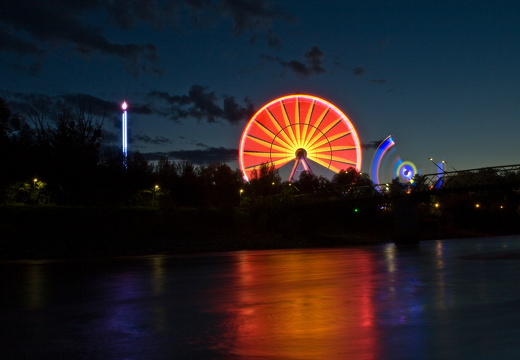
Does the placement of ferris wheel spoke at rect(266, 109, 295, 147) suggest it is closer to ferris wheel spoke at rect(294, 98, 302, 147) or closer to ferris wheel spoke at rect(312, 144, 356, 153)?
ferris wheel spoke at rect(294, 98, 302, 147)

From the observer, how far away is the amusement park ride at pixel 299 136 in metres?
71.0

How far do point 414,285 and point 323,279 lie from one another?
12.2 feet

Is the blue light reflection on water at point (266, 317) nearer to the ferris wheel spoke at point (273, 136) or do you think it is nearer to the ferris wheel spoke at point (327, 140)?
the ferris wheel spoke at point (327, 140)

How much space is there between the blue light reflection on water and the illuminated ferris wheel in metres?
48.9

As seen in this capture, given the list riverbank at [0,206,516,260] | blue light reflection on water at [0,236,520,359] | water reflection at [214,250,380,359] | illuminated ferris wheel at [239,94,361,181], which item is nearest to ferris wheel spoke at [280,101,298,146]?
illuminated ferris wheel at [239,94,361,181]

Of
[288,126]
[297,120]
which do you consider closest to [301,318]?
[297,120]

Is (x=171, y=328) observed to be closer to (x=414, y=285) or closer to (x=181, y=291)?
(x=181, y=291)

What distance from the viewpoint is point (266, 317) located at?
42.8 ft

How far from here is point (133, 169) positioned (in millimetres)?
76938

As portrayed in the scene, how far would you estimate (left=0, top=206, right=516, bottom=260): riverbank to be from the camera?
46969 mm

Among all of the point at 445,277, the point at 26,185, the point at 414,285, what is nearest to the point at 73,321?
the point at 414,285

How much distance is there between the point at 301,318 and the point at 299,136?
60.4 meters

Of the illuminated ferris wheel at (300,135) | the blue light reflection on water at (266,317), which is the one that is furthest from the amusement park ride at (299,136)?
the blue light reflection on water at (266,317)

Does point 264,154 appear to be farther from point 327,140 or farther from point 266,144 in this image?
point 327,140
